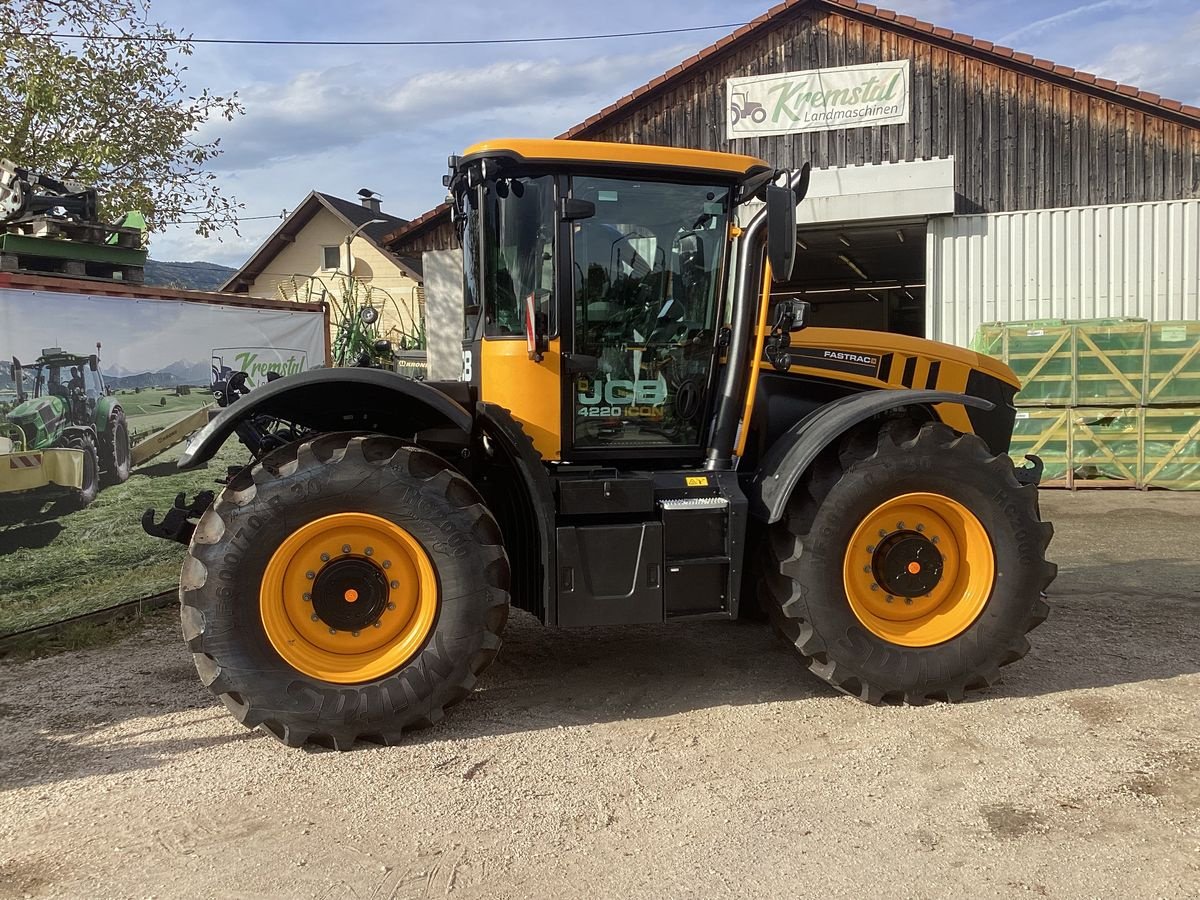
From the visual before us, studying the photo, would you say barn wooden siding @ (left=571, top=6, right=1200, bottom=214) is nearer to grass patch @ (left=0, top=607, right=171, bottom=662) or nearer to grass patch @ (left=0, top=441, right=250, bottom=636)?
grass patch @ (left=0, top=441, right=250, bottom=636)

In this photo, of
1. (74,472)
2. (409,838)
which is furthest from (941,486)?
(74,472)

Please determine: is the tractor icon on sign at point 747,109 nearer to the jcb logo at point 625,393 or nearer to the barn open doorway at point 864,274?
the barn open doorway at point 864,274

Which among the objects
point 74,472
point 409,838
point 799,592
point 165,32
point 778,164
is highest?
point 165,32

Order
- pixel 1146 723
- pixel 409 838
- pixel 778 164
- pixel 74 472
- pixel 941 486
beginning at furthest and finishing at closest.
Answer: pixel 778 164, pixel 74 472, pixel 941 486, pixel 1146 723, pixel 409 838

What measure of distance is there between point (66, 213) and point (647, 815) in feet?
17.2

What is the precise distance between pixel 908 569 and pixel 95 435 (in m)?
5.07

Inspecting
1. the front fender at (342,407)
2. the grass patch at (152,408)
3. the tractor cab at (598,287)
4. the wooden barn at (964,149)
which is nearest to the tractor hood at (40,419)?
the grass patch at (152,408)

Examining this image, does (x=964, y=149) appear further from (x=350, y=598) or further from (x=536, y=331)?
(x=350, y=598)

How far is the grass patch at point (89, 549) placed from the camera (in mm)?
5484

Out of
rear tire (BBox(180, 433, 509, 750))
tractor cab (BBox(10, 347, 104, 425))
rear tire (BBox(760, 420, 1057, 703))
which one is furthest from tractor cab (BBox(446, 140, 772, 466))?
tractor cab (BBox(10, 347, 104, 425))

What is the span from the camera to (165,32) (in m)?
10.6

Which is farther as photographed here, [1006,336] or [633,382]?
[1006,336]

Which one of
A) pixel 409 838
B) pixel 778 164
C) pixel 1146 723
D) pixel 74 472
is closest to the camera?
pixel 409 838

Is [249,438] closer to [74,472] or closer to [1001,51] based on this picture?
[74,472]
